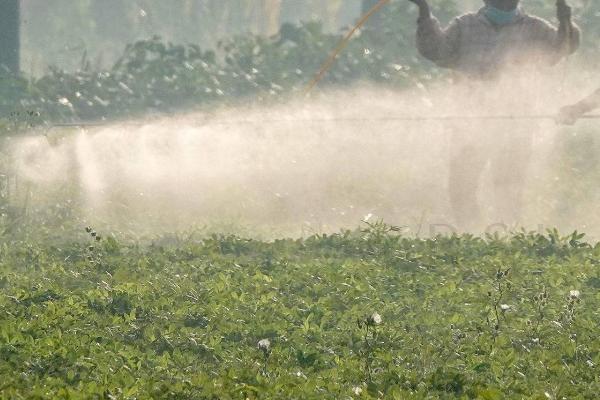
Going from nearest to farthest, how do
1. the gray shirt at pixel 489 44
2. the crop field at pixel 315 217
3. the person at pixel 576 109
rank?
1. the crop field at pixel 315 217
2. the gray shirt at pixel 489 44
3. the person at pixel 576 109

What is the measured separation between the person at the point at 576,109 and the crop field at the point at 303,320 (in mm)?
2103

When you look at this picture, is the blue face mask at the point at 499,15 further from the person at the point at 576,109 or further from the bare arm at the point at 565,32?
the person at the point at 576,109

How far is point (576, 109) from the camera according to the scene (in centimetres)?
1459

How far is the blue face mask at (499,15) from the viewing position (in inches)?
556

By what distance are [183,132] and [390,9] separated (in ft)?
16.2

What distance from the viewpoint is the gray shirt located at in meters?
14.1

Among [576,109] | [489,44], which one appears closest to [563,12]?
[489,44]

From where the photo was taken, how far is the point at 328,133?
18406mm

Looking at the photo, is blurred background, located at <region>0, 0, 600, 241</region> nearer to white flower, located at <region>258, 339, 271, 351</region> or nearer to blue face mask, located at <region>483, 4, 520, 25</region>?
blue face mask, located at <region>483, 4, 520, 25</region>

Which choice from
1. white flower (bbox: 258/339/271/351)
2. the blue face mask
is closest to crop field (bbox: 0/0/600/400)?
the blue face mask

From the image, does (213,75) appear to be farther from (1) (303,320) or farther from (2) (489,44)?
(1) (303,320)

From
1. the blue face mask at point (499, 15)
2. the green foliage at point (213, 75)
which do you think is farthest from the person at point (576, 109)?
the green foliage at point (213, 75)

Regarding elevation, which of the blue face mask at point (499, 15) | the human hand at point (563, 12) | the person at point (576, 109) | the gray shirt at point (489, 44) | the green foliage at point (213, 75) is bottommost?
the green foliage at point (213, 75)

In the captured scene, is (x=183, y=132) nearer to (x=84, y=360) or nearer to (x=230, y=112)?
(x=230, y=112)
